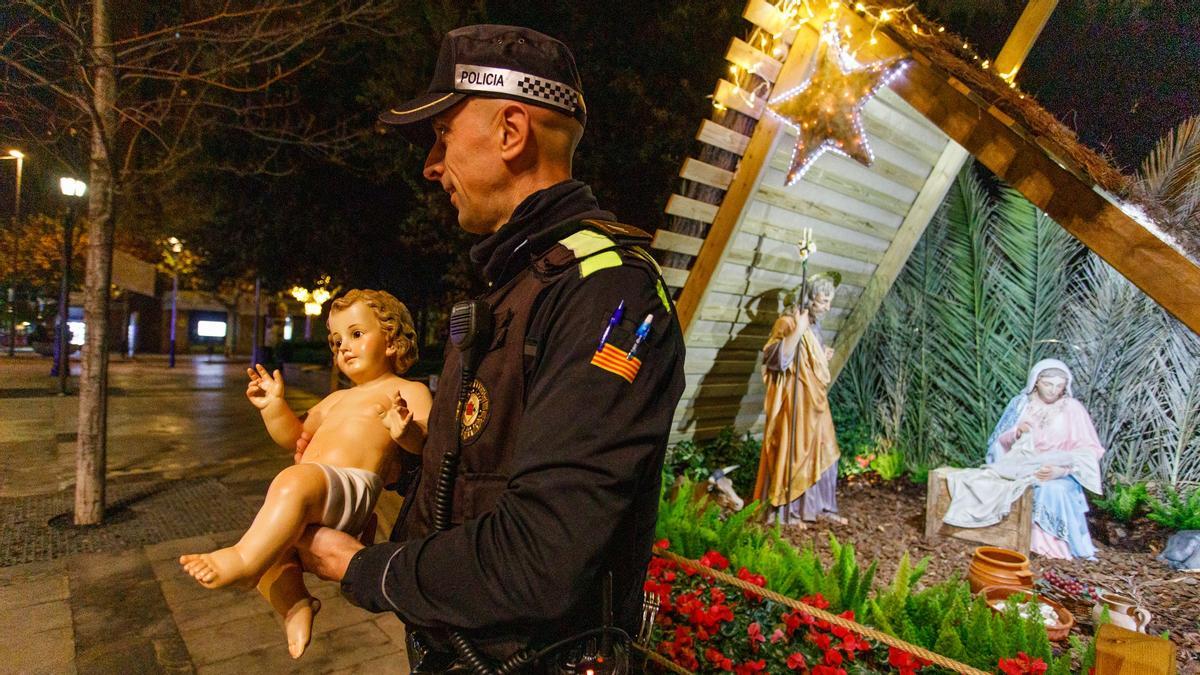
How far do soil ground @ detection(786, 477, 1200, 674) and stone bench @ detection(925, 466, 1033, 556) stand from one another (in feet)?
0.27

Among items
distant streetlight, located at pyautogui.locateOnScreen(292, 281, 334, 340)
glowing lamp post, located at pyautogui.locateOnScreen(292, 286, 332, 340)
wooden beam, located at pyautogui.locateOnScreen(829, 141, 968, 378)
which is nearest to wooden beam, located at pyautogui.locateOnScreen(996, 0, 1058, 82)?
wooden beam, located at pyautogui.locateOnScreen(829, 141, 968, 378)

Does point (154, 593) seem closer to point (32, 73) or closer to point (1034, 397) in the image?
point (32, 73)

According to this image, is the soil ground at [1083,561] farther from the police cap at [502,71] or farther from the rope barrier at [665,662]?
Result: the police cap at [502,71]

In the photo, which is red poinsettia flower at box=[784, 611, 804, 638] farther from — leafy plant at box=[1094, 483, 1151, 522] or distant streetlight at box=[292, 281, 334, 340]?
distant streetlight at box=[292, 281, 334, 340]

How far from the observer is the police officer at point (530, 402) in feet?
3.47

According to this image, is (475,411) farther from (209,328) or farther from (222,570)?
(209,328)

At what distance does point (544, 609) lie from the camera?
3.49ft

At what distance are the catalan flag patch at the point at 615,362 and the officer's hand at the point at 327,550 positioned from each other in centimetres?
73

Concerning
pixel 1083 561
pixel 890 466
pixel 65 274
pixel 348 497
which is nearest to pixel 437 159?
pixel 348 497

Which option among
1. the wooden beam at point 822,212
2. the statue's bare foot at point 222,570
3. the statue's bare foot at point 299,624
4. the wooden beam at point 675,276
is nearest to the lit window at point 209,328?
the wooden beam at point 675,276

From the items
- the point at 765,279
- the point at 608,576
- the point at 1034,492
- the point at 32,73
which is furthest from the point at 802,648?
the point at 32,73

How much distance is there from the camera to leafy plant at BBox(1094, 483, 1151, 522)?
4820 millimetres

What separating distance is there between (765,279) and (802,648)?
3.26 m

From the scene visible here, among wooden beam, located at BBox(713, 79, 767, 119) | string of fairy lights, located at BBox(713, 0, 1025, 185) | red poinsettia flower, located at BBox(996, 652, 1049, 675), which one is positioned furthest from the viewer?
wooden beam, located at BBox(713, 79, 767, 119)
